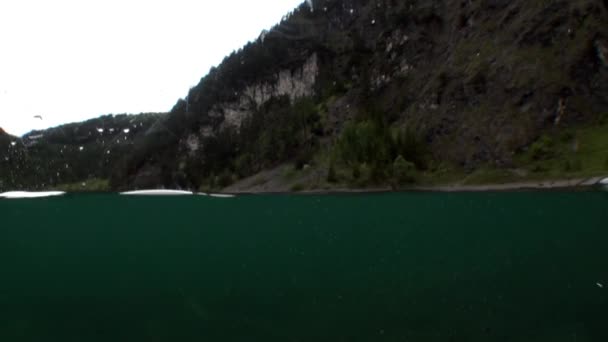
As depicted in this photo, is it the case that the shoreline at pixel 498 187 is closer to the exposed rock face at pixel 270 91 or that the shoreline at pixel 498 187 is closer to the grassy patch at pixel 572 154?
the grassy patch at pixel 572 154

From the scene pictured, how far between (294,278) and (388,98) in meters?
63.9

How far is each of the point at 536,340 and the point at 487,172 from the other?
4533 cm

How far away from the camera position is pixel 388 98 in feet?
250

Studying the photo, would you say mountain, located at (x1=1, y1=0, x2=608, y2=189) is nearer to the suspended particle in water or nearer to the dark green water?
the suspended particle in water

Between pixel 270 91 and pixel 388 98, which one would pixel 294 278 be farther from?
pixel 270 91

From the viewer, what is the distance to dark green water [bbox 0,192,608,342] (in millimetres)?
11391

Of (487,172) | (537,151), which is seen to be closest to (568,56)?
(537,151)

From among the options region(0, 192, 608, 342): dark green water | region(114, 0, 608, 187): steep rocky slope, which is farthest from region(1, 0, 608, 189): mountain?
region(0, 192, 608, 342): dark green water

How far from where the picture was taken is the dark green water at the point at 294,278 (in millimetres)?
11391

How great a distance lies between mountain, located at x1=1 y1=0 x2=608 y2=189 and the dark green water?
3122 cm

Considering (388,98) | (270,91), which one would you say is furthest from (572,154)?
(270,91)

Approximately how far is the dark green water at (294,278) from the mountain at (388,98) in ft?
102

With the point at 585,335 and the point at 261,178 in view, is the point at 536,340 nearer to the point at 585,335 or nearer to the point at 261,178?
the point at 585,335

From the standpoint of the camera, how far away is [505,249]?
18781 mm
